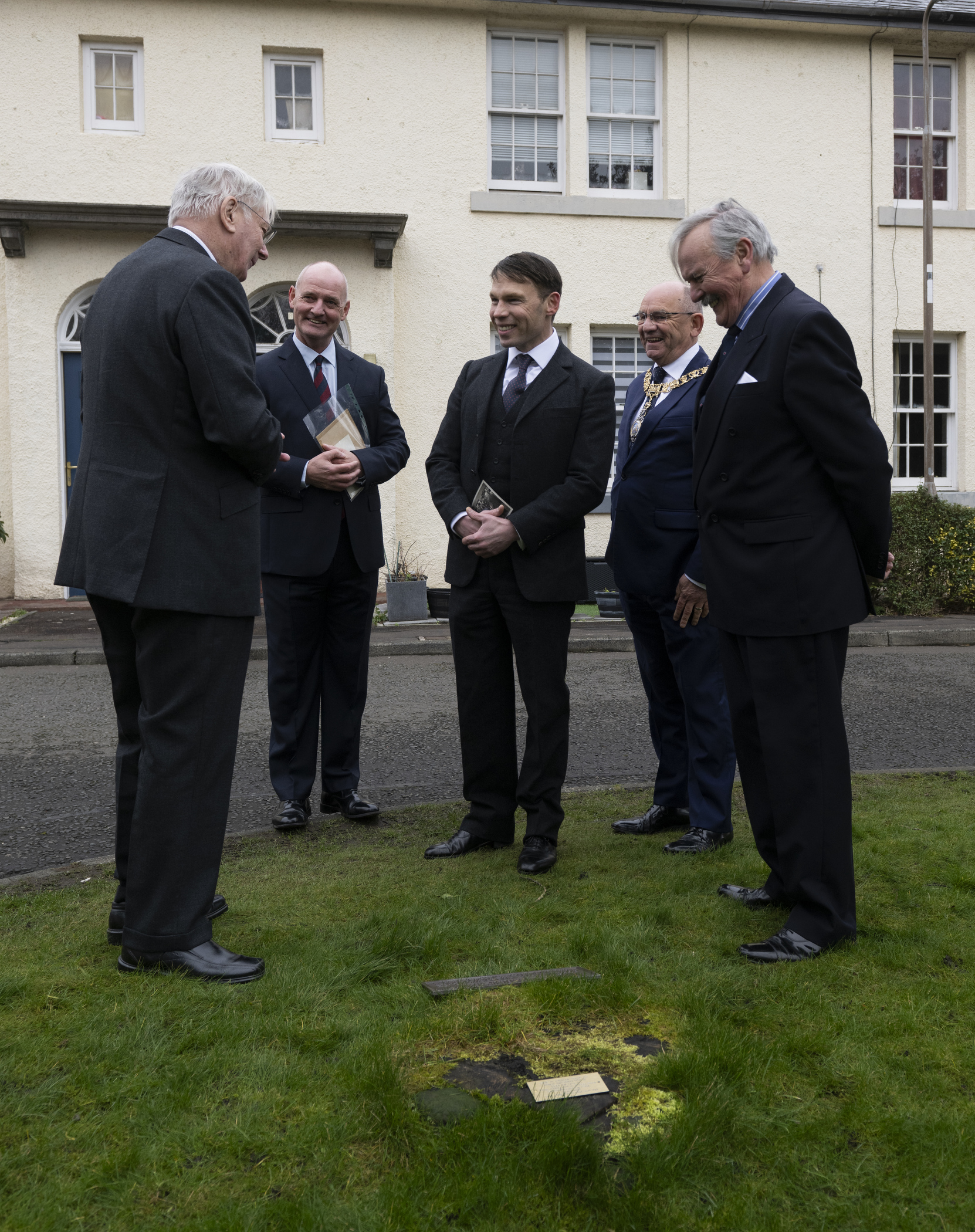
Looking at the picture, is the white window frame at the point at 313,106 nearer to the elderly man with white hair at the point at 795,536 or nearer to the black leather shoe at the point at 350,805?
the black leather shoe at the point at 350,805

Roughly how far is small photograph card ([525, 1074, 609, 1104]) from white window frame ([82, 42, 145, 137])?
1402cm

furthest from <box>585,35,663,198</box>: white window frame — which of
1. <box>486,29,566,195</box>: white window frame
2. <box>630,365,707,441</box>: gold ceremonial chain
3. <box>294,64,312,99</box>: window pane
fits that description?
<box>630,365,707,441</box>: gold ceremonial chain

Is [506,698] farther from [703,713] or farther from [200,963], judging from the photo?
[200,963]

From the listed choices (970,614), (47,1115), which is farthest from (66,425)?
(47,1115)

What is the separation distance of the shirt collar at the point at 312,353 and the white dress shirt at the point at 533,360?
1001 millimetres

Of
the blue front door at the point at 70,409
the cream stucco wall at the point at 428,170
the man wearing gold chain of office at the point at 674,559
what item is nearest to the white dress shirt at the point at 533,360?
the man wearing gold chain of office at the point at 674,559

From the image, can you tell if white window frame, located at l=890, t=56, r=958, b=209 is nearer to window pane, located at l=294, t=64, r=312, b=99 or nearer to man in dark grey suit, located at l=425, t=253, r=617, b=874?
window pane, located at l=294, t=64, r=312, b=99

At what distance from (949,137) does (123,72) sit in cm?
1112

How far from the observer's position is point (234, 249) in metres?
3.41

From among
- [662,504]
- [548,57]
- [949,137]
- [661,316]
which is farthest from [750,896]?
[949,137]

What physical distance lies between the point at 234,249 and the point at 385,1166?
250 centimetres

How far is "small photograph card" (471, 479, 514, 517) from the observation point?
4445 mm

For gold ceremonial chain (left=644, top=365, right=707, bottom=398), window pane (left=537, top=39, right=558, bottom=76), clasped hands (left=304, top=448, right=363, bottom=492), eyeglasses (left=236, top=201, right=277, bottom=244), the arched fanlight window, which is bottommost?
clasped hands (left=304, top=448, right=363, bottom=492)

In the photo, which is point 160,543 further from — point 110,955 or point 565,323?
point 565,323
